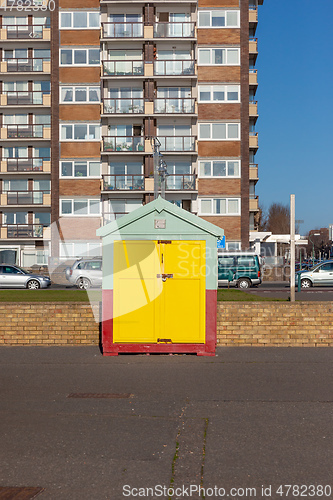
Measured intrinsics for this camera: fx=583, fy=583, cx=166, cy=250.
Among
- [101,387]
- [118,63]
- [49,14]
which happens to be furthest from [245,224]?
[101,387]

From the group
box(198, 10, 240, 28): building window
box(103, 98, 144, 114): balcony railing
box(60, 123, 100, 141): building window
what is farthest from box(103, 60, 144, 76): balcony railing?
box(198, 10, 240, 28): building window

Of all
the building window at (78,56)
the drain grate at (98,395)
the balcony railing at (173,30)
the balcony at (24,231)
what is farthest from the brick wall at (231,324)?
the balcony railing at (173,30)

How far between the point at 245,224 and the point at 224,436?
42764mm

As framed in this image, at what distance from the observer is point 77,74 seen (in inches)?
1875

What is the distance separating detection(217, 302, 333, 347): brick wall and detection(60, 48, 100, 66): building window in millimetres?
40505

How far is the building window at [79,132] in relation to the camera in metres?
47.5

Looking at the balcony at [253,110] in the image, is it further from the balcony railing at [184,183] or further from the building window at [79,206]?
the building window at [79,206]

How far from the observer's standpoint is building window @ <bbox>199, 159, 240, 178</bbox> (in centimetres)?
4756

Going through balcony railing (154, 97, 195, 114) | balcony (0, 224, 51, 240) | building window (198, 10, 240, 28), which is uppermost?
building window (198, 10, 240, 28)

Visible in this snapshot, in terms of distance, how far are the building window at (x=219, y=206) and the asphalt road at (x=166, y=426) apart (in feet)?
125

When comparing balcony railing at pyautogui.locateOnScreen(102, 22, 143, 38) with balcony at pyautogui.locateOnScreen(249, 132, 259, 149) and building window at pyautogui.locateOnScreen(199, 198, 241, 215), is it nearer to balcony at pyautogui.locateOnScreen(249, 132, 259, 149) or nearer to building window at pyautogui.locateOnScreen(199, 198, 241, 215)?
balcony at pyautogui.locateOnScreen(249, 132, 259, 149)

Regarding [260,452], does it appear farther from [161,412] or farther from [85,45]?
[85,45]

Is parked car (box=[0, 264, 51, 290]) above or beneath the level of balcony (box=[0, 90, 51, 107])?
beneath

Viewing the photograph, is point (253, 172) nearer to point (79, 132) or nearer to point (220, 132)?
point (220, 132)
